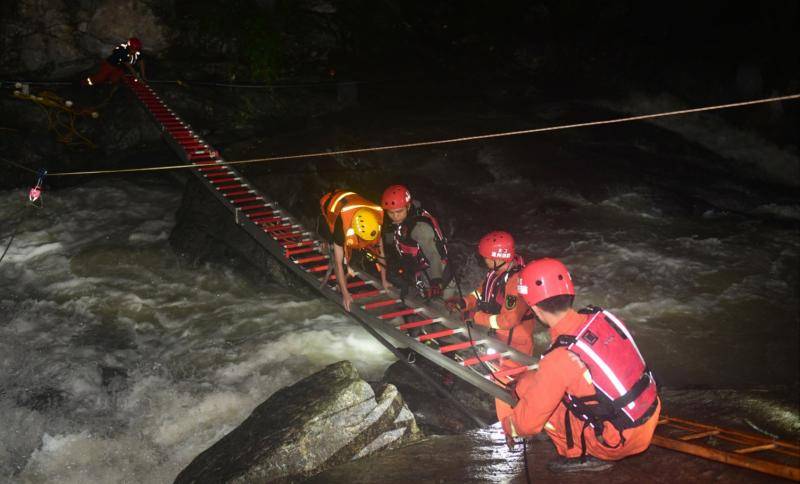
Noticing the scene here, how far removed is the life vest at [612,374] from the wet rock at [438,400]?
1815mm

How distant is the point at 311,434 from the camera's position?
13.5ft

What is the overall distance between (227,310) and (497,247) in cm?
468

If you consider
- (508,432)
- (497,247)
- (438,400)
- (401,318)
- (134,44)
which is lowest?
(438,400)

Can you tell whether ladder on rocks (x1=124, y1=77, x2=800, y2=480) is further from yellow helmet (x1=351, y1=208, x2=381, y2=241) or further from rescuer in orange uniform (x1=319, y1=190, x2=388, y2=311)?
yellow helmet (x1=351, y1=208, x2=381, y2=241)

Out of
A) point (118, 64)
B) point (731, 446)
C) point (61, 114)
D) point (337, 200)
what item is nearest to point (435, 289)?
point (337, 200)

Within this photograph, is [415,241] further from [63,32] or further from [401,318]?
[63,32]

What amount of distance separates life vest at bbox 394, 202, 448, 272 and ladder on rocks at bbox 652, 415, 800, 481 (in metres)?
2.98

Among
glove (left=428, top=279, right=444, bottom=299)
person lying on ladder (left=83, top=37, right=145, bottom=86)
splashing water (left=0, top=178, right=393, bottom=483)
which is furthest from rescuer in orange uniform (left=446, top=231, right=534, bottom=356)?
person lying on ladder (left=83, top=37, right=145, bottom=86)

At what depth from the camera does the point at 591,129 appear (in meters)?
13.8

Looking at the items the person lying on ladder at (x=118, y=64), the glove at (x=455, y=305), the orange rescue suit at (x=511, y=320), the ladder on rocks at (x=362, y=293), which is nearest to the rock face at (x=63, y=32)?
the person lying on ladder at (x=118, y=64)

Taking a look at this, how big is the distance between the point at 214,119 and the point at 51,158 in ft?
11.4

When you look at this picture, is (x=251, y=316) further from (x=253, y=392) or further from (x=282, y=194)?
(x=282, y=194)

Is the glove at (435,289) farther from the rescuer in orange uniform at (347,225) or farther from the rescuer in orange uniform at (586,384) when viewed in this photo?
the rescuer in orange uniform at (586,384)

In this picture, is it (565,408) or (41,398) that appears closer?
(565,408)
